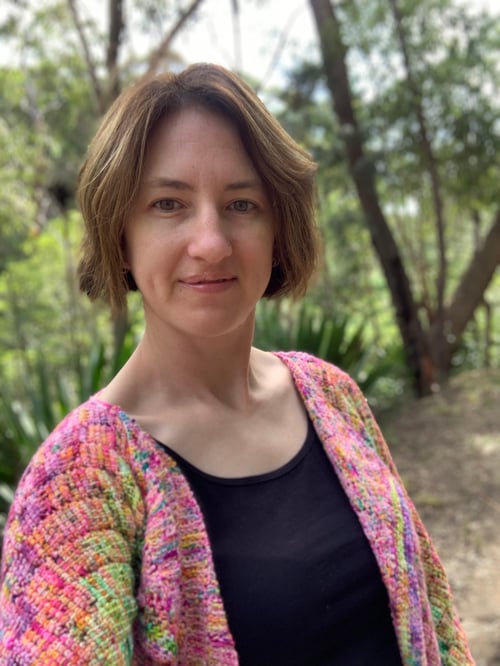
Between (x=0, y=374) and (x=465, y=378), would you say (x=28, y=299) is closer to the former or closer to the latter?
(x=0, y=374)

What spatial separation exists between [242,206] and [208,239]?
11 cm

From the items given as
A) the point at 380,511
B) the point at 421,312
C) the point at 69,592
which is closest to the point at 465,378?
the point at 421,312

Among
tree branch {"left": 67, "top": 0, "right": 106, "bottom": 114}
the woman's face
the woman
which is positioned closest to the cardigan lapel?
the woman

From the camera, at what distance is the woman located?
0.87 meters

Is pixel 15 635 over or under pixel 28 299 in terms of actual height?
under

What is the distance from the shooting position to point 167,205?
1034 millimetres

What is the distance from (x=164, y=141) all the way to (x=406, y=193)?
7.55m

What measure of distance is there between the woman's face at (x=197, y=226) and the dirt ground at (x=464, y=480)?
101 inches

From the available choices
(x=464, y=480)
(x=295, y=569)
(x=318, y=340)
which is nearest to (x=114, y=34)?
(x=318, y=340)

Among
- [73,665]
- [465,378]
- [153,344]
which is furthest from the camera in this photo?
[465,378]

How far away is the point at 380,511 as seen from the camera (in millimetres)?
1195

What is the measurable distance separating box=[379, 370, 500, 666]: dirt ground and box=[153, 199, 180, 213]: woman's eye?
106 inches

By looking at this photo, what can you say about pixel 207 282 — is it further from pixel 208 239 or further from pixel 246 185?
pixel 246 185

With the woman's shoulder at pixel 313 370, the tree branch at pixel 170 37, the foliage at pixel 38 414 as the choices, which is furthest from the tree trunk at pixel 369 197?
the woman's shoulder at pixel 313 370
